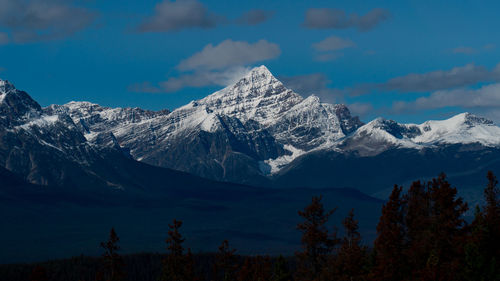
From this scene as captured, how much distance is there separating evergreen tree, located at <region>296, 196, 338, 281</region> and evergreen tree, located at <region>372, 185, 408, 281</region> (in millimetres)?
7017

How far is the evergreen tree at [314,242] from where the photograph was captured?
77.1 metres

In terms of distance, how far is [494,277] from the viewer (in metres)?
80.6

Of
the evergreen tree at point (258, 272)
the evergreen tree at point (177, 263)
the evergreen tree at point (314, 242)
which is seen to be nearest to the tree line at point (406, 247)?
the evergreen tree at point (314, 242)

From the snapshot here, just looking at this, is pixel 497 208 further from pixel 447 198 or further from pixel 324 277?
pixel 324 277

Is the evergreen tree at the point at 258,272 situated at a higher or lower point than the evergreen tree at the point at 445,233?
lower

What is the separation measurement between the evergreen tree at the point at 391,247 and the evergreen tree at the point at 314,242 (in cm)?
702

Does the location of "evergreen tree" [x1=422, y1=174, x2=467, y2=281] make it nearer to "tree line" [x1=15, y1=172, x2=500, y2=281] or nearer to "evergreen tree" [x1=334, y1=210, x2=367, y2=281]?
"tree line" [x1=15, y1=172, x2=500, y2=281]

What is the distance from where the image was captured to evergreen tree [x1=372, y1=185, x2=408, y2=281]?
82.8 metres

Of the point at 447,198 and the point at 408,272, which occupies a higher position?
the point at 447,198

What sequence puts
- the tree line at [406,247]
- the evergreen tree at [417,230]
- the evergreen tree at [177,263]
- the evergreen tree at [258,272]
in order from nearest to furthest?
the tree line at [406,247] → the evergreen tree at [417,230] → the evergreen tree at [177,263] → the evergreen tree at [258,272]

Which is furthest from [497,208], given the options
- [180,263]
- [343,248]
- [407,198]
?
[180,263]

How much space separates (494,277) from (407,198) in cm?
1949

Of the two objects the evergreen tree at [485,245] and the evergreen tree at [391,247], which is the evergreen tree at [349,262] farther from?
the evergreen tree at [485,245]

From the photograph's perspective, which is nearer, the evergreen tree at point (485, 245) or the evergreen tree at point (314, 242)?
the evergreen tree at point (314, 242)
